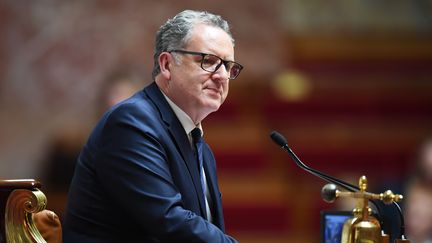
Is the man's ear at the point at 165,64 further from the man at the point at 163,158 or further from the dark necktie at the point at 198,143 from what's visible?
the dark necktie at the point at 198,143

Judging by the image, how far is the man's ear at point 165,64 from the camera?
2.28 metres

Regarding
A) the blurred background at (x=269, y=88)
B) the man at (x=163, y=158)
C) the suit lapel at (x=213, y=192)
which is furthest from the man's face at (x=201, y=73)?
the blurred background at (x=269, y=88)

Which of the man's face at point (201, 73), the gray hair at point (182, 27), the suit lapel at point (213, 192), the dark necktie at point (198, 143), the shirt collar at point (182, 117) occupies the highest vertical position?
the gray hair at point (182, 27)

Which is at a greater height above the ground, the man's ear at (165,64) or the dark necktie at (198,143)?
the man's ear at (165,64)

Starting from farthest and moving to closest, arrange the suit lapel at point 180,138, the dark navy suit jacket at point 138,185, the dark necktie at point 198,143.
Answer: the dark necktie at point 198,143, the suit lapel at point 180,138, the dark navy suit jacket at point 138,185

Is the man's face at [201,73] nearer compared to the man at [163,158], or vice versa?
the man at [163,158]

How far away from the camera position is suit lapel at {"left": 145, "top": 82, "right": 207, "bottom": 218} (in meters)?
2.18

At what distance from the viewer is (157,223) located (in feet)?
6.59

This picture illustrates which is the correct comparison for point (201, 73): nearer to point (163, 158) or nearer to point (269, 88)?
point (163, 158)

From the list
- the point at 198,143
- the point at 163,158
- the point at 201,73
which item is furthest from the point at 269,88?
the point at 163,158

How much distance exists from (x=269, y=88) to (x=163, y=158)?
2969mm

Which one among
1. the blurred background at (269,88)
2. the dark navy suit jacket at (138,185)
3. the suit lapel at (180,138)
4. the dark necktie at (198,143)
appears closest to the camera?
the dark navy suit jacket at (138,185)

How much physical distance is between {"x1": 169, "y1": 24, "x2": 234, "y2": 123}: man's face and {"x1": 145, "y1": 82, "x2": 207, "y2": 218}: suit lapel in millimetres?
50

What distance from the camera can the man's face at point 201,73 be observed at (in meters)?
2.22
